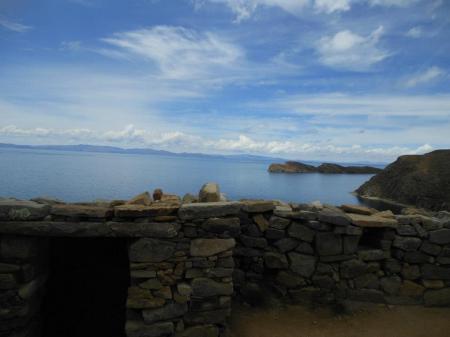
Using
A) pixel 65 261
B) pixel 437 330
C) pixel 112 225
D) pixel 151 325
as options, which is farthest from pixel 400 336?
pixel 65 261

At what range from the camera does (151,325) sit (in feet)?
19.9

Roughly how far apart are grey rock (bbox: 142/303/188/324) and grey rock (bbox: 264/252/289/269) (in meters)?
2.38

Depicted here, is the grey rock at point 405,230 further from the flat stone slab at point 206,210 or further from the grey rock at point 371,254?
the flat stone slab at point 206,210

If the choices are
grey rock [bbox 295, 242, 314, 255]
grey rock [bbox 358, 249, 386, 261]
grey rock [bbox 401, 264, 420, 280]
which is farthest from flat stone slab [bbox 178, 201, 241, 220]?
grey rock [bbox 401, 264, 420, 280]

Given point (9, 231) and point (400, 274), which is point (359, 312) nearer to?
point (400, 274)

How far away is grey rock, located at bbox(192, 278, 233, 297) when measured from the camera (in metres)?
6.25

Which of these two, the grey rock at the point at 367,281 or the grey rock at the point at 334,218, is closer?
the grey rock at the point at 334,218

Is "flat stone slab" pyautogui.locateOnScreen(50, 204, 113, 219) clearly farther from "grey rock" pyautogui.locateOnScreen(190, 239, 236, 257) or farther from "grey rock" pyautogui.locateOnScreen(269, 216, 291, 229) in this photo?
"grey rock" pyautogui.locateOnScreen(269, 216, 291, 229)

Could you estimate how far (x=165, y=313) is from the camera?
6.13 m

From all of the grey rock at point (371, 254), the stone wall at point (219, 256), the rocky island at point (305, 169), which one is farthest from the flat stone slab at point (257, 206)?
the rocky island at point (305, 169)

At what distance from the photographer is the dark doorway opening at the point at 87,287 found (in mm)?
7602

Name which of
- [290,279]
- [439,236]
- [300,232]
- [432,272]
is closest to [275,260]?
[290,279]

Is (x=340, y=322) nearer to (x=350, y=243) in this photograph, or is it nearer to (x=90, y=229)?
(x=350, y=243)

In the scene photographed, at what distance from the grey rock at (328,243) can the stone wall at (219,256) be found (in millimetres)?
23
